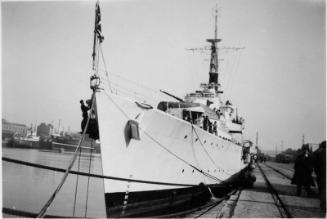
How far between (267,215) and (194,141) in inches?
129

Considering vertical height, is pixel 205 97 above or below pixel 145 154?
above

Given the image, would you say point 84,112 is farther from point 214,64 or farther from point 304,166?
point 214,64

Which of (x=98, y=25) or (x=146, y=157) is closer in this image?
(x=98, y=25)

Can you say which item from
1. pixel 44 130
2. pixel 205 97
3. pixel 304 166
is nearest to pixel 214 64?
pixel 205 97

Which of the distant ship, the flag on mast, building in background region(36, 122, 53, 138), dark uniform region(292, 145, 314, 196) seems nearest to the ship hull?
the distant ship

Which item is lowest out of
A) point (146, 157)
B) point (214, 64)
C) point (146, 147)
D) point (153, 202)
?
point (153, 202)

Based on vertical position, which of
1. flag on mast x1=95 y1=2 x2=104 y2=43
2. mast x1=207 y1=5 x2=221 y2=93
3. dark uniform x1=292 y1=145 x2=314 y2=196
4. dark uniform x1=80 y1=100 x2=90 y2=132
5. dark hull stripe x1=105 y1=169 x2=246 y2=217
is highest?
mast x1=207 y1=5 x2=221 y2=93

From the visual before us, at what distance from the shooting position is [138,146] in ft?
23.9

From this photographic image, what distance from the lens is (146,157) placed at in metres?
7.52

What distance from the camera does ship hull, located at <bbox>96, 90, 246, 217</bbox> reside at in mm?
6739

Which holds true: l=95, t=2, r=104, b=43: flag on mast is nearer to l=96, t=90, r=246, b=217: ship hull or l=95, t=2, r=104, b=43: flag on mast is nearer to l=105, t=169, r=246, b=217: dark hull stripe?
l=96, t=90, r=246, b=217: ship hull

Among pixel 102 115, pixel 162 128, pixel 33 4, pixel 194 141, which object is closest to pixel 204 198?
pixel 194 141

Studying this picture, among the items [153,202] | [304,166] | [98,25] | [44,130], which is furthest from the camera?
[44,130]

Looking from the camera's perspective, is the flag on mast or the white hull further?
the white hull
